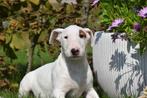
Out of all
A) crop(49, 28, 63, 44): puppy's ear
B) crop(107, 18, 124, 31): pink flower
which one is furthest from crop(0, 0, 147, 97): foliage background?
crop(107, 18, 124, 31): pink flower

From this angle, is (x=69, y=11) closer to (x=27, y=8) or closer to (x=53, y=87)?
(x=27, y=8)

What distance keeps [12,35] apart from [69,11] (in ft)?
2.53

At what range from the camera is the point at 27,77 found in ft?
19.1

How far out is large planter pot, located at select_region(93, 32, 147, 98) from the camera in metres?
4.79

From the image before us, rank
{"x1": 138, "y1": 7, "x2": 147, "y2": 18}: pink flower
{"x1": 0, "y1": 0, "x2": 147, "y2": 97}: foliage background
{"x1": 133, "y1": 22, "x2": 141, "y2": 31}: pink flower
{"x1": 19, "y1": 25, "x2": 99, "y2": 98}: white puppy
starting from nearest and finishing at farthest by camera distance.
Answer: {"x1": 138, "y1": 7, "x2": 147, "y2": 18}: pink flower
{"x1": 133, "y1": 22, "x2": 141, "y2": 31}: pink flower
{"x1": 19, "y1": 25, "x2": 99, "y2": 98}: white puppy
{"x1": 0, "y1": 0, "x2": 147, "y2": 97}: foliage background

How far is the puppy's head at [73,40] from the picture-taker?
192 inches

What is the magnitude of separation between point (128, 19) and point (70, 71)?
854 mm

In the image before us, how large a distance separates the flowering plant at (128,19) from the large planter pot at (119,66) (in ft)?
0.38

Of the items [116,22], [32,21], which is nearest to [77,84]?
Answer: [116,22]

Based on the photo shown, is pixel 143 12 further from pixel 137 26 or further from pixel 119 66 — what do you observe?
pixel 119 66

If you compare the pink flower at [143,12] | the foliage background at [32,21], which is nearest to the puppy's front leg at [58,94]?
the foliage background at [32,21]

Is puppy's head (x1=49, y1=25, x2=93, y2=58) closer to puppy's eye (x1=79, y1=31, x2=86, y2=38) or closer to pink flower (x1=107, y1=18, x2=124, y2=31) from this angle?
puppy's eye (x1=79, y1=31, x2=86, y2=38)

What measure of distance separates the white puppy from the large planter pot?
14cm

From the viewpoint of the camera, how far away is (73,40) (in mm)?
4961
